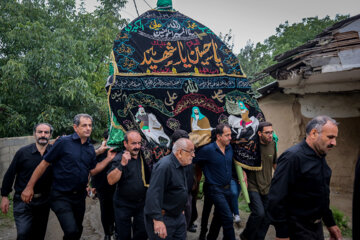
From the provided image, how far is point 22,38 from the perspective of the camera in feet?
26.7

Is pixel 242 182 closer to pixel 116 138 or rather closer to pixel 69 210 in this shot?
pixel 116 138

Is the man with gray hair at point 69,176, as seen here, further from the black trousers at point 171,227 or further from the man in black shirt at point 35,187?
the black trousers at point 171,227

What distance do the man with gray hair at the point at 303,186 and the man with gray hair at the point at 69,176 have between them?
7.54ft

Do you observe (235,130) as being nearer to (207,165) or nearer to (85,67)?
(207,165)

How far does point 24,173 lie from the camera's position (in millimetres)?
3904

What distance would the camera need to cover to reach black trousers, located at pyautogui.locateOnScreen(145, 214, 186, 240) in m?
3.17

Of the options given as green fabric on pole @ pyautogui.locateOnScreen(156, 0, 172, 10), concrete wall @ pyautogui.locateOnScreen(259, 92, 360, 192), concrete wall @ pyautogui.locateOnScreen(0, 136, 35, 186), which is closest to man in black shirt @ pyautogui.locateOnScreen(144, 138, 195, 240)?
green fabric on pole @ pyautogui.locateOnScreen(156, 0, 172, 10)

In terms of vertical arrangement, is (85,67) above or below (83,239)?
above

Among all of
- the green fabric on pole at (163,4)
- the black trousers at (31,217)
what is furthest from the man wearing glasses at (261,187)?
the black trousers at (31,217)

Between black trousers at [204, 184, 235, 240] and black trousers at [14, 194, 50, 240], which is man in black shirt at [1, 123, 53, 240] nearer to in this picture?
black trousers at [14, 194, 50, 240]

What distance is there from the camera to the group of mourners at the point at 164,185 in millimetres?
2781

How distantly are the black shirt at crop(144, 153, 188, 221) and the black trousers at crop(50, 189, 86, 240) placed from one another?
3.57 ft

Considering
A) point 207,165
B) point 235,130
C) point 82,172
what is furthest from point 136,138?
point 235,130

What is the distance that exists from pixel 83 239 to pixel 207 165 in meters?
2.45
